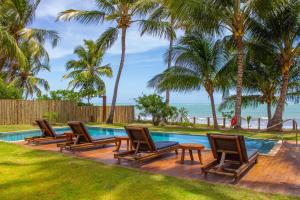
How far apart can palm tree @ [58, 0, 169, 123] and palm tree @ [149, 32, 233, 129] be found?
2.56 m

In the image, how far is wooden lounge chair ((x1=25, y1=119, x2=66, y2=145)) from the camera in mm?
8805

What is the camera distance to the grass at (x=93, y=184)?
4.01 meters

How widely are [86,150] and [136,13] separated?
10976 mm

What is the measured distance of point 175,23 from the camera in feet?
63.0

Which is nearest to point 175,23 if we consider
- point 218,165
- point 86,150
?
point 86,150

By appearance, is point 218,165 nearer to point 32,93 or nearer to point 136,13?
point 136,13

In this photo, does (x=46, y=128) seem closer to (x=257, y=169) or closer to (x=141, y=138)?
(x=141, y=138)

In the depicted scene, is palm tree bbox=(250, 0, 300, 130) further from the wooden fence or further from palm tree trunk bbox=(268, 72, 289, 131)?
the wooden fence

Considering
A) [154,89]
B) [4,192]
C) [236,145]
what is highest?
[154,89]

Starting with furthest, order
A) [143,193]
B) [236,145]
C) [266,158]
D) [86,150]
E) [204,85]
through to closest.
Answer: [204,85] < [86,150] < [266,158] < [236,145] < [143,193]

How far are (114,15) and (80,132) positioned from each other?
10450 millimetres

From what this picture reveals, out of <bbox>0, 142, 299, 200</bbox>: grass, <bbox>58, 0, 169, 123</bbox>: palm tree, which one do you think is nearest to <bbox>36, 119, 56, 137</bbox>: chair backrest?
<bbox>0, 142, 299, 200</bbox>: grass

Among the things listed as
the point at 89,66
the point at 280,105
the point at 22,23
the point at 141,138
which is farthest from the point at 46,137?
the point at 89,66

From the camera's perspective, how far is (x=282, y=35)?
1394 centimetres
